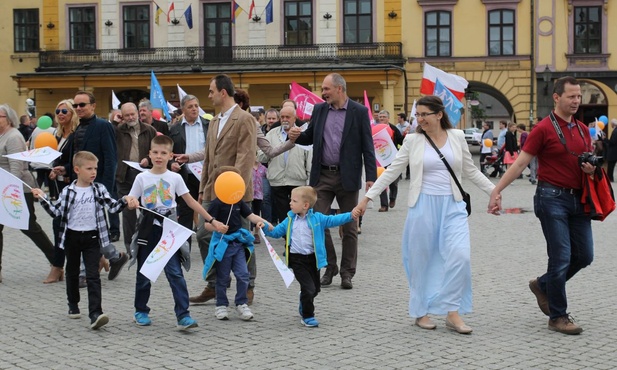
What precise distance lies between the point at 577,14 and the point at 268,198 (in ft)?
98.8

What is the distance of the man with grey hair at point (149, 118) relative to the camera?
13000 mm

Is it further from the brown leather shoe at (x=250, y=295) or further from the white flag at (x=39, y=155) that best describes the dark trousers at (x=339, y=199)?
the white flag at (x=39, y=155)

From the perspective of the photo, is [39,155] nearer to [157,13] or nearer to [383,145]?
[383,145]

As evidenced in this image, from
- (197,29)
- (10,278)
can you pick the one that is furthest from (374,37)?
(10,278)

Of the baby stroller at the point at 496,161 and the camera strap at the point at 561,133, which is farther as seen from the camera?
the baby stroller at the point at 496,161

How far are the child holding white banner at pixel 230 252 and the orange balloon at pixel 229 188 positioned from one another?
49 cm

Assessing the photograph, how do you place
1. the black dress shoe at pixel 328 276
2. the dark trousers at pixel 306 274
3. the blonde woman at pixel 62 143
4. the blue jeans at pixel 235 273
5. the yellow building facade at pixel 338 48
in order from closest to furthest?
the dark trousers at pixel 306 274
the blue jeans at pixel 235 273
the black dress shoe at pixel 328 276
the blonde woman at pixel 62 143
the yellow building facade at pixel 338 48

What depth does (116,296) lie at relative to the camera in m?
9.40

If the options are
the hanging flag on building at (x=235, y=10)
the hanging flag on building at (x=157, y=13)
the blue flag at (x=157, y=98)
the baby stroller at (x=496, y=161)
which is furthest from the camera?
the hanging flag on building at (x=157, y=13)

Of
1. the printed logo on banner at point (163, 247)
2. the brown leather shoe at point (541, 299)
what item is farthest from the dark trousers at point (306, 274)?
the brown leather shoe at point (541, 299)

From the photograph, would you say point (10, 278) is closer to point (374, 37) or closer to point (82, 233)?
point (82, 233)

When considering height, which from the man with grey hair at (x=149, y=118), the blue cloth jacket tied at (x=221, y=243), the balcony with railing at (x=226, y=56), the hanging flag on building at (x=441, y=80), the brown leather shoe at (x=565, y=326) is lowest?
the brown leather shoe at (x=565, y=326)

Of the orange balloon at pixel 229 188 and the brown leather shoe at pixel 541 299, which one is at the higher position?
the orange balloon at pixel 229 188

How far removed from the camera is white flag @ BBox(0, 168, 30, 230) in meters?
9.02
